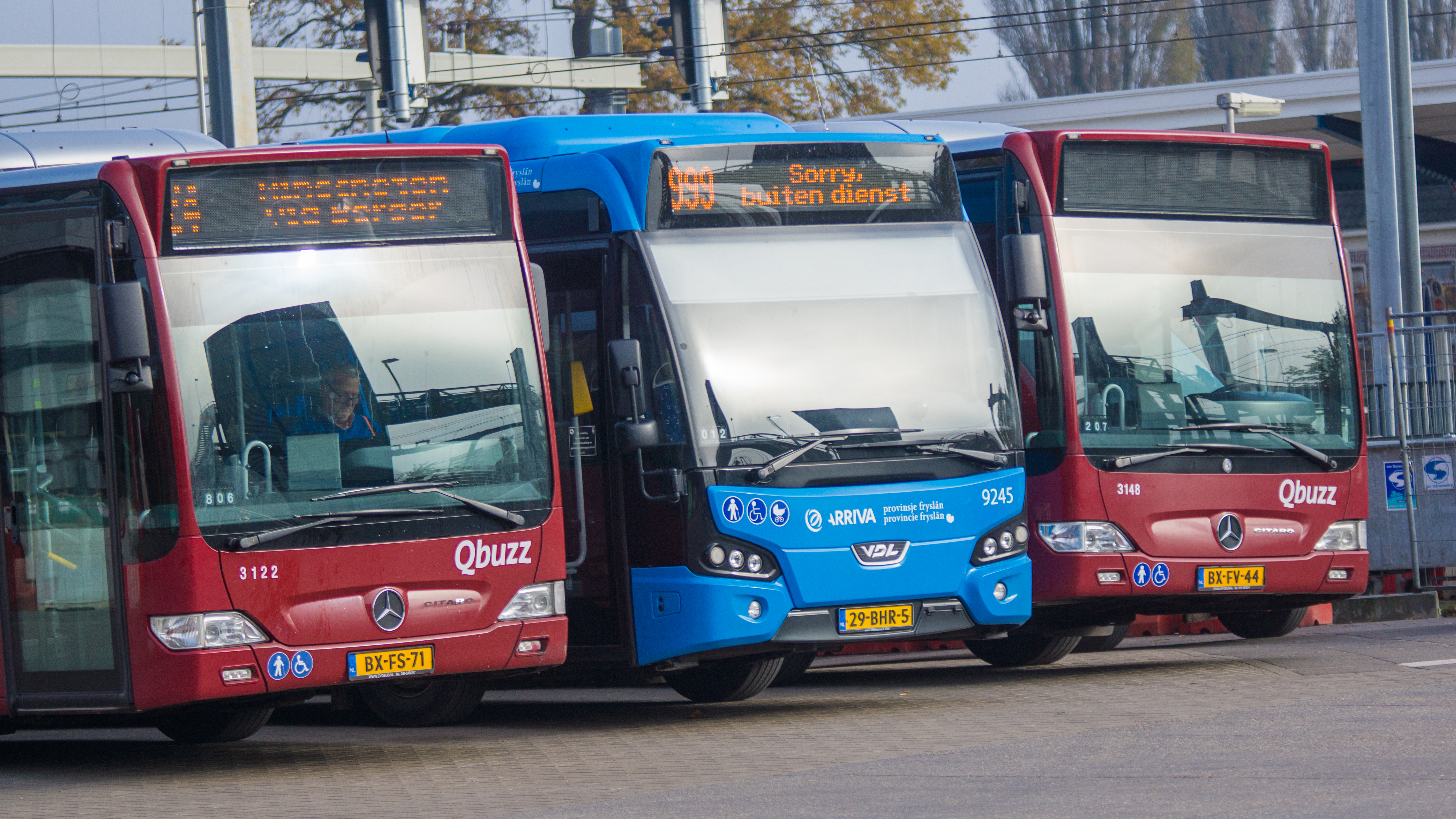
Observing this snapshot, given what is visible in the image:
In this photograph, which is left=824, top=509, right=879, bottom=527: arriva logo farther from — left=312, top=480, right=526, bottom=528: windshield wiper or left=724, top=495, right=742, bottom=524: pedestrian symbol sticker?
left=312, top=480, right=526, bottom=528: windshield wiper

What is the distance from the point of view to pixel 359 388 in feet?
32.0

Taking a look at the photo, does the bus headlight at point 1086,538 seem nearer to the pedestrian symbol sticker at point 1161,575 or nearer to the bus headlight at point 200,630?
the pedestrian symbol sticker at point 1161,575

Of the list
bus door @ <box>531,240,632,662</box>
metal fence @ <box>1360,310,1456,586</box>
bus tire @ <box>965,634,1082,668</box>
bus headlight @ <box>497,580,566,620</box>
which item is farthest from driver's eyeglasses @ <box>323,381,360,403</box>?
metal fence @ <box>1360,310,1456,586</box>

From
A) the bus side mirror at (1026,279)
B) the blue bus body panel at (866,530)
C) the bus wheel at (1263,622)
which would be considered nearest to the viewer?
the blue bus body panel at (866,530)

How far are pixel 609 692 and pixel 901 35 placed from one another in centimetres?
3106

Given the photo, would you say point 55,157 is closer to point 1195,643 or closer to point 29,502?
point 29,502

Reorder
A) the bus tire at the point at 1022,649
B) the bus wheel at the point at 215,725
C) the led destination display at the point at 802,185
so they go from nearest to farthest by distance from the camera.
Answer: the bus wheel at the point at 215,725, the led destination display at the point at 802,185, the bus tire at the point at 1022,649

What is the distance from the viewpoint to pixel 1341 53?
60.2m

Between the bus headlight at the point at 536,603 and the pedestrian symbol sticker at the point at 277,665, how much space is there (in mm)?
1098

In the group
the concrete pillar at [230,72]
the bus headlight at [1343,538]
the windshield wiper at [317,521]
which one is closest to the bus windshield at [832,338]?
the windshield wiper at [317,521]

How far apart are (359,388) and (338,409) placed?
0.15 meters

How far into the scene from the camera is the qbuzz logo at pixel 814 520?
1066 cm

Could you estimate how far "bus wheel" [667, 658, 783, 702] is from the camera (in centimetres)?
1175

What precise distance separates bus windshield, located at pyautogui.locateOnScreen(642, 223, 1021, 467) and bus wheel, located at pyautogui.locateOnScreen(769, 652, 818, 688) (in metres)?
1.90
